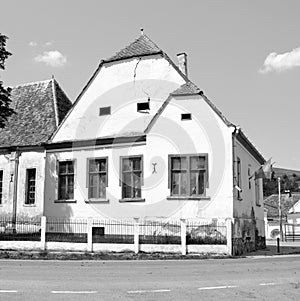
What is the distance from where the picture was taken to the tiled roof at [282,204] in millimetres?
70750

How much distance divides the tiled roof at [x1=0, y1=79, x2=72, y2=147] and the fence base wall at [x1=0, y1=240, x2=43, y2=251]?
7.09 meters

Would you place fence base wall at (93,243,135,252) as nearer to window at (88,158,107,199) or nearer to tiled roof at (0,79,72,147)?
window at (88,158,107,199)

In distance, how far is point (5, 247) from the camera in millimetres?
22031

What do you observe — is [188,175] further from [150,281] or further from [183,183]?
[150,281]

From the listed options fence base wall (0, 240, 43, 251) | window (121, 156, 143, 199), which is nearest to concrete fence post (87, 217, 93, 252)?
fence base wall (0, 240, 43, 251)

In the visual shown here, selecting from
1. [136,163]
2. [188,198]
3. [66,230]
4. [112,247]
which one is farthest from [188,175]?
[66,230]

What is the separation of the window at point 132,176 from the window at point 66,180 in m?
3.42

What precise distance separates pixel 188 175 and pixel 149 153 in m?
2.25

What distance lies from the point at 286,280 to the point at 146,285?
3.96 m

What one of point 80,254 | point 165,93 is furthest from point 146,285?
point 165,93

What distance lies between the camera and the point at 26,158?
91.0ft

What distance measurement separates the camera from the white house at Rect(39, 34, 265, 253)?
2219cm

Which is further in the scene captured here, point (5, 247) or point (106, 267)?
point (5, 247)

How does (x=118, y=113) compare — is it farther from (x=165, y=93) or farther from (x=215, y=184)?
(x=215, y=184)
